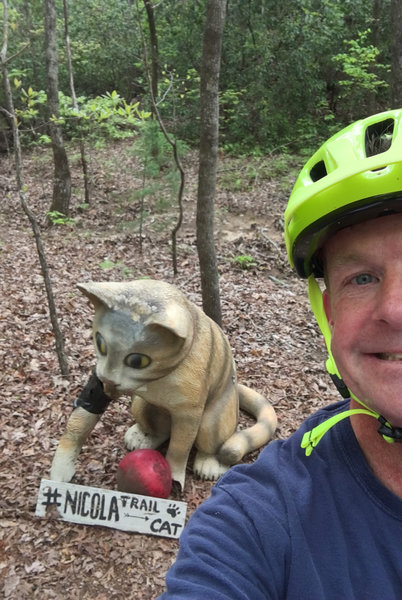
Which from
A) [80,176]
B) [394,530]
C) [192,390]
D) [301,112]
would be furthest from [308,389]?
[301,112]

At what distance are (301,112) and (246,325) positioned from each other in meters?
10.3

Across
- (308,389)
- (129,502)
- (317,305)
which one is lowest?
(308,389)

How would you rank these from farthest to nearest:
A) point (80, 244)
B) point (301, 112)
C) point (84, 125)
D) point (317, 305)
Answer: point (301, 112) < point (84, 125) < point (80, 244) < point (317, 305)

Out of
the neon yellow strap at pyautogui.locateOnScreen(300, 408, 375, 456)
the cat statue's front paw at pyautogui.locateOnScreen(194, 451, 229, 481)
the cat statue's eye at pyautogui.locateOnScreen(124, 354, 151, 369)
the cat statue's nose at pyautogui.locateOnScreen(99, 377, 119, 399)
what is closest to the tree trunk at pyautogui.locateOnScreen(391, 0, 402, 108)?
the cat statue's front paw at pyautogui.locateOnScreen(194, 451, 229, 481)

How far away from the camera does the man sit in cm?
106

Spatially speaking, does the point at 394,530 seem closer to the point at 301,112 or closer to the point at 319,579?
the point at 319,579

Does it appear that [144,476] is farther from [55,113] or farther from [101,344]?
[55,113]

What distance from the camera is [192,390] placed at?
2.97 metres

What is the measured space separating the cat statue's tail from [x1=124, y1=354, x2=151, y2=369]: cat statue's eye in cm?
114

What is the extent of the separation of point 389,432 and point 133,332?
5.58 feet

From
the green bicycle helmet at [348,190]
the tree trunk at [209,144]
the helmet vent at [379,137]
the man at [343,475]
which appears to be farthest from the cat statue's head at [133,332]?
the tree trunk at [209,144]

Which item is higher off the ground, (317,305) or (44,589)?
(317,305)

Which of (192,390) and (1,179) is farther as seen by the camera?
(1,179)

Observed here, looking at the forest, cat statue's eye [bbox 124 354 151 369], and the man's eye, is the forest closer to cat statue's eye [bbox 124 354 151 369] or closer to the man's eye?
cat statue's eye [bbox 124 354 151 369]
